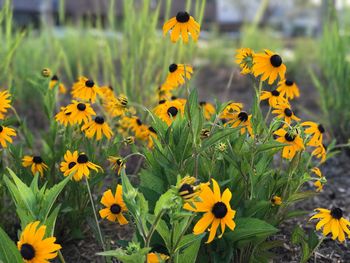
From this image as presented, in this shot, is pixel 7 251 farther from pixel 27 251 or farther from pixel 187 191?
pixel 187 191

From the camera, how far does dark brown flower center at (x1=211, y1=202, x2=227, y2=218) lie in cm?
118

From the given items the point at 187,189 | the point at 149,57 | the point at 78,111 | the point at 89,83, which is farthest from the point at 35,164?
the point at 149,57

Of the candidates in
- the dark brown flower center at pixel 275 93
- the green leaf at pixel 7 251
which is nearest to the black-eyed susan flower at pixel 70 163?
the green leaf at pixel 7 251

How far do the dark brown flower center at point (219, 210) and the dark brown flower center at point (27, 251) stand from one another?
455mm

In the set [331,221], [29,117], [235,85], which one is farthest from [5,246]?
[235,85]

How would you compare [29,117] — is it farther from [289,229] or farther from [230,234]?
[230,234]

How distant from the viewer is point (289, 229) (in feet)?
6.63

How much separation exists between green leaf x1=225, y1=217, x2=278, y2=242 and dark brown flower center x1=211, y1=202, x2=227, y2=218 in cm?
20

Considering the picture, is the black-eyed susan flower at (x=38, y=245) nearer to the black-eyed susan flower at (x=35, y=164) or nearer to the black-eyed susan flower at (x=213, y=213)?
the black-eyed susan flower at (x=213, y=213)

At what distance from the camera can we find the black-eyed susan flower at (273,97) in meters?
1.69

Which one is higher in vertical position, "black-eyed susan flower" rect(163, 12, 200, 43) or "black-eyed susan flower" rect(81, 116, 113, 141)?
"black-eyed susan flower" rect(163, 12, 200, 43)

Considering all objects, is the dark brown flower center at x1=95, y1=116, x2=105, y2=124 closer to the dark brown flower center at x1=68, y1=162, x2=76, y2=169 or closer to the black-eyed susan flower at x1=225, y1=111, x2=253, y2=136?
the dark brown flower center at x1=68, y1=162, x2=76, y2=169

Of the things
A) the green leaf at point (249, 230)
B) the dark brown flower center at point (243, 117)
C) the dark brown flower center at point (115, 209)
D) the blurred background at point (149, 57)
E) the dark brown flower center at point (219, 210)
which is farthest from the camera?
the blurred background at point (149, 57)

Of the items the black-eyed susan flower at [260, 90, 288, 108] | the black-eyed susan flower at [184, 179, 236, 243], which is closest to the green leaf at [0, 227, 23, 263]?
the black-eyed susan flower at [184, 179, 236, 243]
